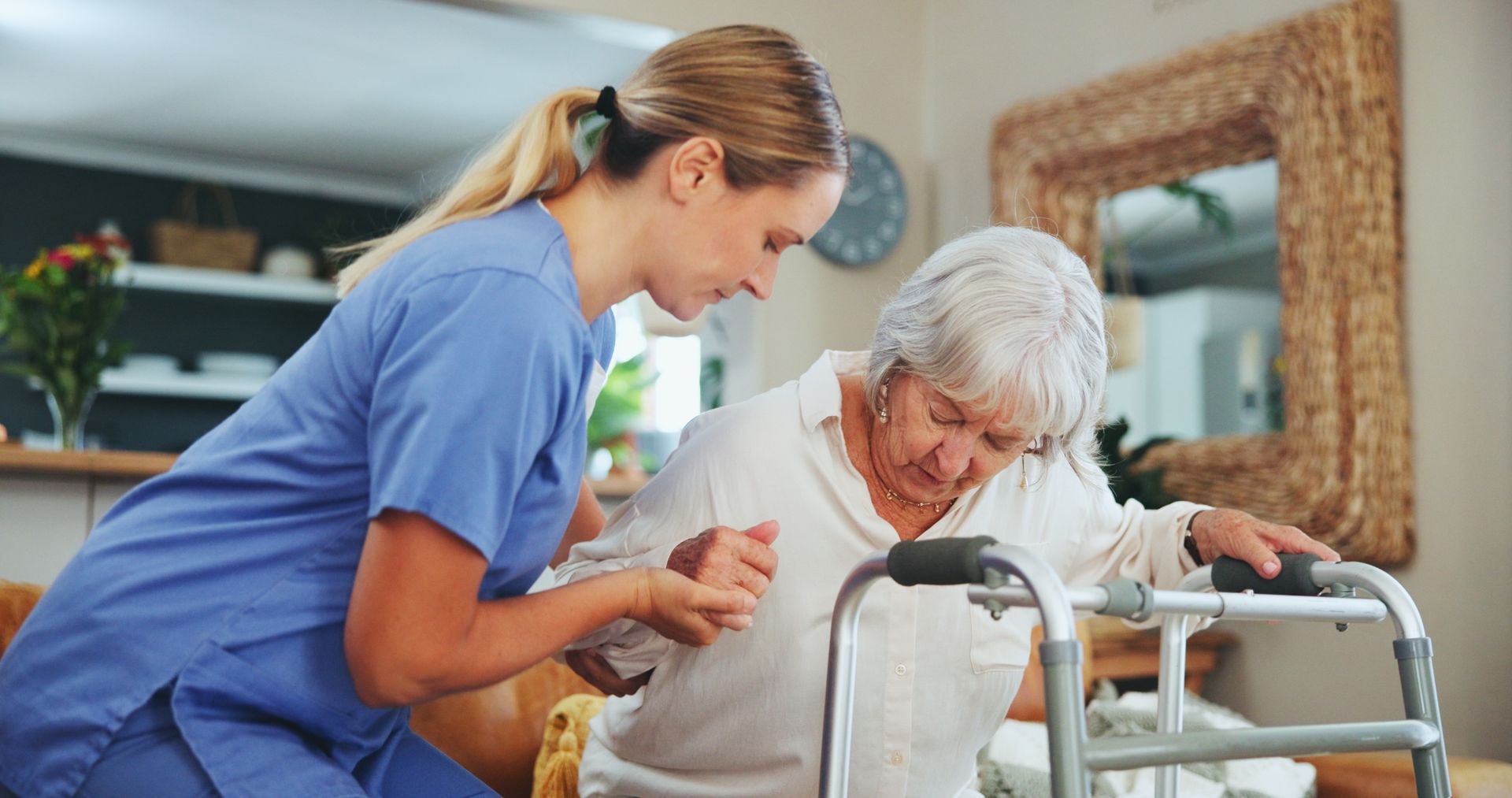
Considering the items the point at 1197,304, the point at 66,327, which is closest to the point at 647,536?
the point at 1197,304

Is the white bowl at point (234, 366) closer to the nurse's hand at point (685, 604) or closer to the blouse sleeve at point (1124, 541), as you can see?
the blouse sleeve at point (1124, 541)

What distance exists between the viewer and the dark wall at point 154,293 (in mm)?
6020

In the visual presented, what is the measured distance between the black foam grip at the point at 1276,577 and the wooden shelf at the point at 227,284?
17.0 feet

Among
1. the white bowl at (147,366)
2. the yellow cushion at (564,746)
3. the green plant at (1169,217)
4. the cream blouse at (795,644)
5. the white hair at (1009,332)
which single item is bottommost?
the yellow cushion at (564,746)

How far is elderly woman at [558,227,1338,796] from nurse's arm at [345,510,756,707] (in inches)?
15.0

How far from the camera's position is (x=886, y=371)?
150 cm

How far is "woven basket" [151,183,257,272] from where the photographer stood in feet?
19.7

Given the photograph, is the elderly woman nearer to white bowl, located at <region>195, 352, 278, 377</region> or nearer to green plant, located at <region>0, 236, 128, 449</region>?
green plant, located at <region>0, 236, 128, 449</region>

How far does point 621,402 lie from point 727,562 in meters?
5.50

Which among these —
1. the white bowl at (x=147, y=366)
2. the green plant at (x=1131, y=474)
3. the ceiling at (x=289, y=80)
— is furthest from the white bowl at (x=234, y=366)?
the green plant at (x=1131, y=474)

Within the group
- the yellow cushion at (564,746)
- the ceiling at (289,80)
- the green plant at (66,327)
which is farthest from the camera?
the ceiling at (289,80)

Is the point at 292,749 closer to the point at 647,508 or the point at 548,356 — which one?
the point at 548,356

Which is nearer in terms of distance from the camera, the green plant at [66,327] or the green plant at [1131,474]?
the green plant at [1131,474]

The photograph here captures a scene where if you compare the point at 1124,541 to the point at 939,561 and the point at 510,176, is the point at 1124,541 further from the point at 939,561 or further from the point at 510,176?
the point at 510,176
